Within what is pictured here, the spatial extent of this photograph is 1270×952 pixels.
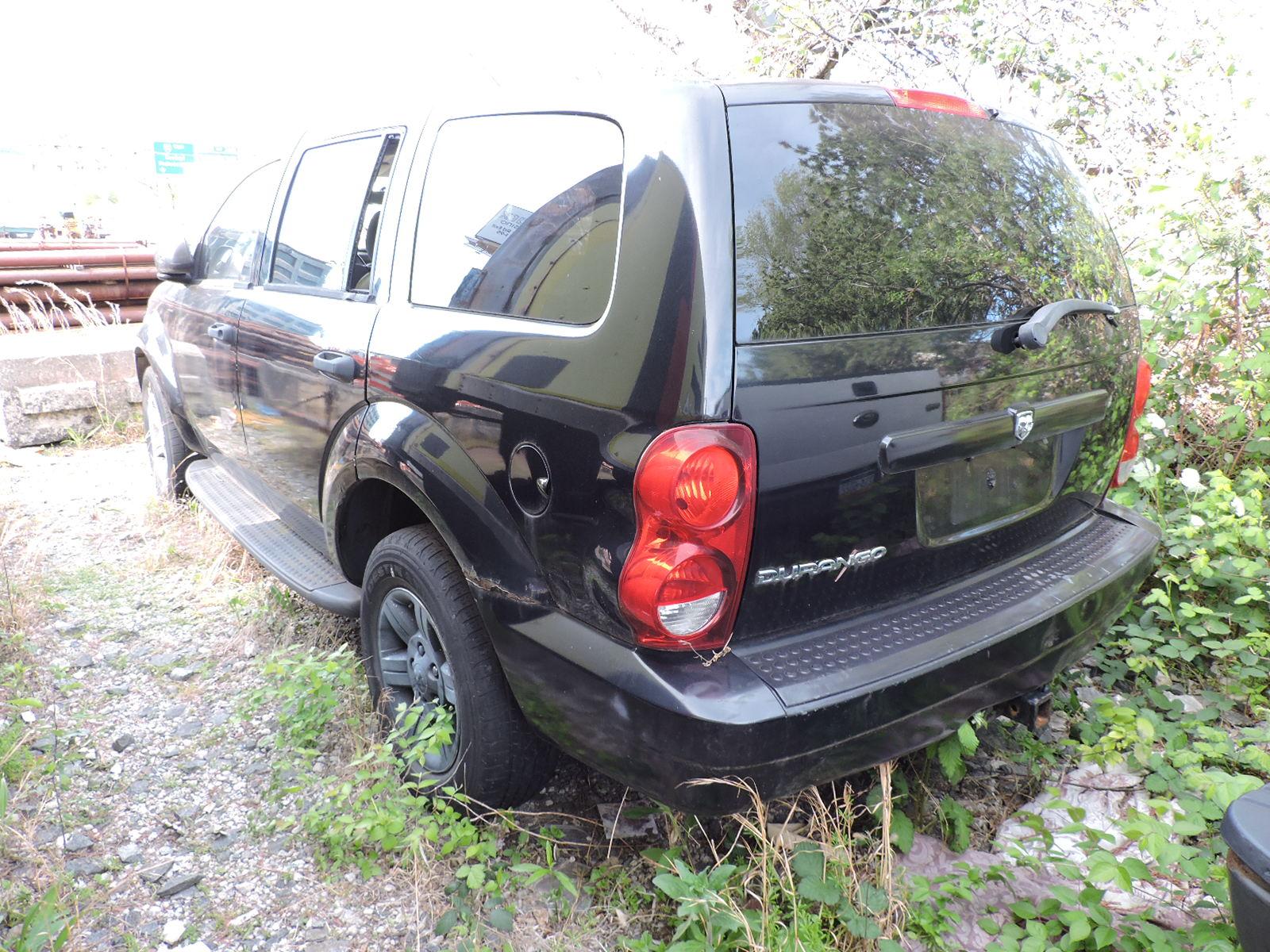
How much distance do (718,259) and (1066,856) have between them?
1725 mm

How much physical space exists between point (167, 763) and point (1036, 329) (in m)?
2.82

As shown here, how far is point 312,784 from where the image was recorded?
9.20 ft

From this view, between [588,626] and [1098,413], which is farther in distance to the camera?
[1098,413]

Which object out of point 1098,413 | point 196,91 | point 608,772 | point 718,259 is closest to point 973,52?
point 1098,413

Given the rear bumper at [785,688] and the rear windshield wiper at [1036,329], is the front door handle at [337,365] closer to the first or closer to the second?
the rear bumper at [785,688]

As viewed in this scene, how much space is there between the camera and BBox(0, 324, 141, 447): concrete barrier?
6.59m

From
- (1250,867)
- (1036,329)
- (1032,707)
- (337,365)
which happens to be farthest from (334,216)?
(1250,867)

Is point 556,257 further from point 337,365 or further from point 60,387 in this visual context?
point 60,387

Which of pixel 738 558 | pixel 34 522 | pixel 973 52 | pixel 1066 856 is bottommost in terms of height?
pixel 34 522

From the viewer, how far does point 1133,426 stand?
9.46ft

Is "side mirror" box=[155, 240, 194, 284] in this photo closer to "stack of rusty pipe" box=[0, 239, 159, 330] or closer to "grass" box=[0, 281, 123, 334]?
"grass" box=[0, 281, 123, 334]

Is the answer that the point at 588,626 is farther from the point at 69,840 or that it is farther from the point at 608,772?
the point at 69,840

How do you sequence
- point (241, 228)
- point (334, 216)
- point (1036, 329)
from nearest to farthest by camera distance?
point (1036, 329) → point (334, 216) → point (241, 228)

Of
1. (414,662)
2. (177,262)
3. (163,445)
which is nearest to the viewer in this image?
(414,662)
